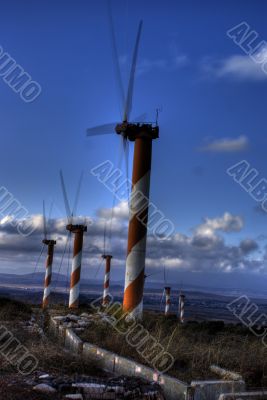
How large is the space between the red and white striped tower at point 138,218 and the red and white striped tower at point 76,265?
1133cm

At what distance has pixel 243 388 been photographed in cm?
699

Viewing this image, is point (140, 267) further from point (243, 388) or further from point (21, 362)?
point (243, 388)

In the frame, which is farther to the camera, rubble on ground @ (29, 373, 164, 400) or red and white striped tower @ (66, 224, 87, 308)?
red and white striped tower @ (66, 224, 87, 308)

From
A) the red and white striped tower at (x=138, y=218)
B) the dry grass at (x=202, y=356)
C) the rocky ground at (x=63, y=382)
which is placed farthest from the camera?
the red and white striped tower at (x=138, y=218)

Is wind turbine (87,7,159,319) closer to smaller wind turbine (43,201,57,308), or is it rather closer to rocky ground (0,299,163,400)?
rocky ground (0,299,163,400)

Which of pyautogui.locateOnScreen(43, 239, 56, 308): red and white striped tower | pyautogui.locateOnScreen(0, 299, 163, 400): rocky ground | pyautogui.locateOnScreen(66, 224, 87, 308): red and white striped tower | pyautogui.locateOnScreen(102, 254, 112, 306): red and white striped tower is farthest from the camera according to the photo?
pyautogui.locateOnScreen(102, 254, 112, 306): red and white striped tower

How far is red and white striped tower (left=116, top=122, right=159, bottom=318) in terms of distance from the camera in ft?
50.2

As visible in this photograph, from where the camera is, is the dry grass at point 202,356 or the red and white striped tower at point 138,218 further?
the red and white striped tower at point 138,218

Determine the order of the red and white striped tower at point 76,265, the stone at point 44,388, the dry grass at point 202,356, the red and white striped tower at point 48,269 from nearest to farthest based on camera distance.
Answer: the stone at point 44,388, the dry grass at point 202,356, the red and white striped tower at point 76,265, the red and white striped tower at point 48,269

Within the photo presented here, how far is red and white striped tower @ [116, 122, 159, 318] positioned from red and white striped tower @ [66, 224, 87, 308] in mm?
11329

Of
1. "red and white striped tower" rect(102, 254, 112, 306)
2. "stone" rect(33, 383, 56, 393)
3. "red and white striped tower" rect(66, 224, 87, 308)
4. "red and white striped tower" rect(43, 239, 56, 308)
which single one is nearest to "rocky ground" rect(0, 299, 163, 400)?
"stone" rect(33, 383, 56, 393)

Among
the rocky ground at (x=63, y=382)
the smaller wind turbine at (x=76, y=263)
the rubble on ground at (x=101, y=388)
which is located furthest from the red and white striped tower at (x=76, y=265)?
the rubble on ground at (x=101, y=388)

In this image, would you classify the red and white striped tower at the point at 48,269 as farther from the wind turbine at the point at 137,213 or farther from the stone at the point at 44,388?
the stone at the point at 44,388

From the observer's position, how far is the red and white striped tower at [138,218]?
602 inches
